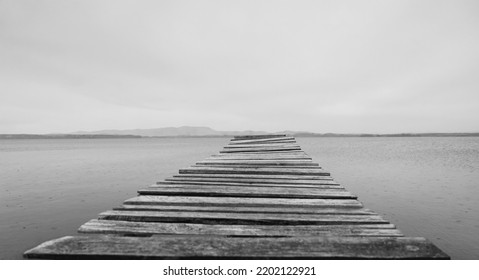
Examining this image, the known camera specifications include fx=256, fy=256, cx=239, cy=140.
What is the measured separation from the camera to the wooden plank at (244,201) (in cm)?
359

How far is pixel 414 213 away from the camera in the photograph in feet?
32.6

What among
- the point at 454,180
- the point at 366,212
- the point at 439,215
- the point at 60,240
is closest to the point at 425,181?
the point at 454,180

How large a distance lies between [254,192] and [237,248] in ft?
6.30

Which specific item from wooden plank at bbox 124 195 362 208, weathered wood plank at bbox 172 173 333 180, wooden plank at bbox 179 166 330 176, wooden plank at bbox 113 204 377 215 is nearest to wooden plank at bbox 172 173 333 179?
weathered wood plank at bbox 172 173 333 180

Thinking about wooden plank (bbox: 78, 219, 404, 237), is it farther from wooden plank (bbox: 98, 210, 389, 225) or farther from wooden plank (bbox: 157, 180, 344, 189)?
wooden plank (bbox: 157, 180, 344, 189)

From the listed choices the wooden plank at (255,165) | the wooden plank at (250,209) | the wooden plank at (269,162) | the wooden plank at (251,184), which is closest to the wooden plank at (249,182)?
the wooden plank at (251,184)

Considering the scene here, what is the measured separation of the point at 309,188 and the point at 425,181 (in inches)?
657

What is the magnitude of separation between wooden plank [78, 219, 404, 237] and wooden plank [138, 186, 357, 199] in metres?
1.11

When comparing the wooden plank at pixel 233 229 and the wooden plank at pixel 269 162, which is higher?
the wooden plank at pixel 269 162

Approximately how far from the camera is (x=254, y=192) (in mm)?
4191

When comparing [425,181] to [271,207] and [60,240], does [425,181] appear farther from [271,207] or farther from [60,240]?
[60,240]

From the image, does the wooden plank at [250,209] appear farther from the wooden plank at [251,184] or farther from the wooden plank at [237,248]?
the wooden plank at [251,184]

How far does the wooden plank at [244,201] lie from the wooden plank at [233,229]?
0.67 m

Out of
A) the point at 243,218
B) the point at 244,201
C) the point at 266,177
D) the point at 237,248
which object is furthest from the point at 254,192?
the point at 237,248
